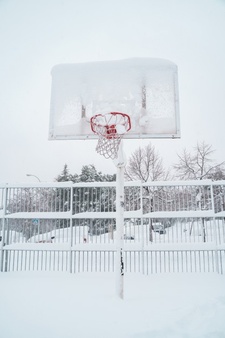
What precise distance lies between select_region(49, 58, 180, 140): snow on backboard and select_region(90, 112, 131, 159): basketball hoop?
0.18m

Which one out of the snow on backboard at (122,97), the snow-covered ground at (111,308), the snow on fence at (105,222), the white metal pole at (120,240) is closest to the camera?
the snow-covered ground at (111,308)

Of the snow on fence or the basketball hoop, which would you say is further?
the snow on fence

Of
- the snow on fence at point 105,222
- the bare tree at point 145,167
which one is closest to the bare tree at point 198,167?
the bare tree at point 145,167

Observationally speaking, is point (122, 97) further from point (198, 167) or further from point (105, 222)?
point (198, 167)

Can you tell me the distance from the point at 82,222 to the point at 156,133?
336cm

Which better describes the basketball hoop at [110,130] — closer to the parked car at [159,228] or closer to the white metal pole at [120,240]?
the white metal pole at [120,240]

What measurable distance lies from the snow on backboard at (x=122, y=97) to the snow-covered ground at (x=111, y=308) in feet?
10.6

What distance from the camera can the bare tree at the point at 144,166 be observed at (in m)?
20.1

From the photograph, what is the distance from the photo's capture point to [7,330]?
3135 millimetres

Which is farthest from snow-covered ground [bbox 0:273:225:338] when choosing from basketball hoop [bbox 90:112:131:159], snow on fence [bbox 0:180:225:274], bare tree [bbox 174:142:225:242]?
bare tree [bbox 174:142:225:242]

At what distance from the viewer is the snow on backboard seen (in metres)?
4.89

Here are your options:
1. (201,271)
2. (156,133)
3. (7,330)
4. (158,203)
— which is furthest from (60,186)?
(201,271)

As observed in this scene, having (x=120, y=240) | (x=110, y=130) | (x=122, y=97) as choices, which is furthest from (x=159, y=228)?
(x=122, y=97)

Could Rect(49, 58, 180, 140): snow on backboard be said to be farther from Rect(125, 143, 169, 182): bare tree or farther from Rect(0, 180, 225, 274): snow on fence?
Rect(125, 143, 169, 182): bare tree
